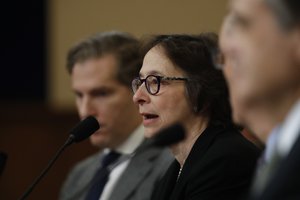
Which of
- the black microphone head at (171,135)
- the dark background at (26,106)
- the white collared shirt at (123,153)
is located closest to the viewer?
the black microphone head at (171,135)

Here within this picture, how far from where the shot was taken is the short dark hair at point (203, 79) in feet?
7.78

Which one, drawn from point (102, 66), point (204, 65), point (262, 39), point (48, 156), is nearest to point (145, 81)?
point (204, 65)

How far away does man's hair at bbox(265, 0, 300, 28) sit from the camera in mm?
1374

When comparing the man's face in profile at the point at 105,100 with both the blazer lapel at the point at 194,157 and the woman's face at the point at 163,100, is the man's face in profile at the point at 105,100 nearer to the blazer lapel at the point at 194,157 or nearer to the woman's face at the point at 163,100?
the woman's face at the point at 163,100

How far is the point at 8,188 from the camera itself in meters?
5.55

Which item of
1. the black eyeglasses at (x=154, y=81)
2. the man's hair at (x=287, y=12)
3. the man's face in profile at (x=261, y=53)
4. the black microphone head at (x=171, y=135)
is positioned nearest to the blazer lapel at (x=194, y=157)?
the black eyeglasses at (x=154, y=81)

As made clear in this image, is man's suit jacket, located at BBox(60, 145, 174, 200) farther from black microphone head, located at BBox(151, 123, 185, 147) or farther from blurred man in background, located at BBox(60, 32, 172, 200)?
black microphone head, located at BBox(151, 123, 185, 147)

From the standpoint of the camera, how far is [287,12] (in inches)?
54.1

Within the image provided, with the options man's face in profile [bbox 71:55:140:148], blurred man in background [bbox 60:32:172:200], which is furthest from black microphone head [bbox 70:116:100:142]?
man's face in profile [bbox 71:55:140:148]

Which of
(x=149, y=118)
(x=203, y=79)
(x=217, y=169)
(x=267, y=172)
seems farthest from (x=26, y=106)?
(x=267, y=172)

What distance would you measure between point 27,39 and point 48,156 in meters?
1.02

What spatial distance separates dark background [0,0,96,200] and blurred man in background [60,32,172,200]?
2.32 metres

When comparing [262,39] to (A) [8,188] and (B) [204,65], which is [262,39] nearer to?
(B) [204,65]

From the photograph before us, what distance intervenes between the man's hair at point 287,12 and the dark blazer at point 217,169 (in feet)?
2.70
